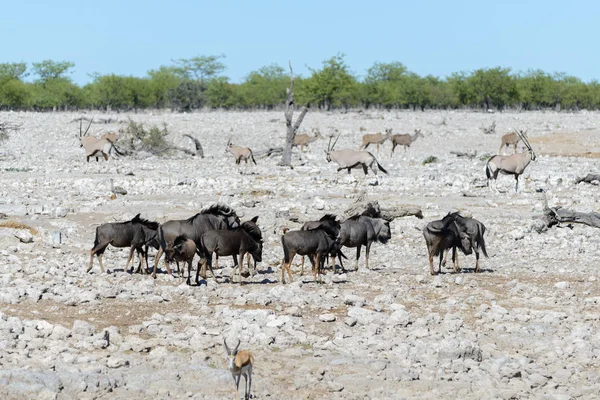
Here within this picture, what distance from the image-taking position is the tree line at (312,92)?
81312 mm

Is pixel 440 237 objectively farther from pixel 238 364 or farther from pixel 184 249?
pixel 238 364

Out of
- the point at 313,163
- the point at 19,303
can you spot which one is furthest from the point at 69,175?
the point at 19,303

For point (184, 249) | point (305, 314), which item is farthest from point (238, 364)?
point (184, 249)

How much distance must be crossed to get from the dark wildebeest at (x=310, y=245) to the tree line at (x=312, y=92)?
220 ft

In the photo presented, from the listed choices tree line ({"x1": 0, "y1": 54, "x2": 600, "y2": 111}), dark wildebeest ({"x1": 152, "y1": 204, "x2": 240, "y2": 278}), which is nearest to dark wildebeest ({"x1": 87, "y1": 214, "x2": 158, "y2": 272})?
dark wildebeest ({"x1": 152, "y1": 204, "x2": 240, "y2": 278})

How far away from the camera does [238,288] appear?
12.2 meters

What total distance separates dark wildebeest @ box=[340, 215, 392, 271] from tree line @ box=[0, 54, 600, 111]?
215 ft

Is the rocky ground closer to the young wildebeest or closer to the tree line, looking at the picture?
the young wildebeest

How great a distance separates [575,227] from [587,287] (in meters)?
5.16

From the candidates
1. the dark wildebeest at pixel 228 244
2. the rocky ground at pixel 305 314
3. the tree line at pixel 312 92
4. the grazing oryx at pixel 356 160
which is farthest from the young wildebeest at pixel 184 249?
the tree line at pixel 312 92

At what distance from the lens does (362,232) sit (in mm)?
14492

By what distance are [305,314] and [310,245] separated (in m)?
2.08

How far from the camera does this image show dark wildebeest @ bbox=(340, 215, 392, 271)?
47.1 ft

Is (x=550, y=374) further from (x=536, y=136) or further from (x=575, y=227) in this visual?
(x=536, y=136)
